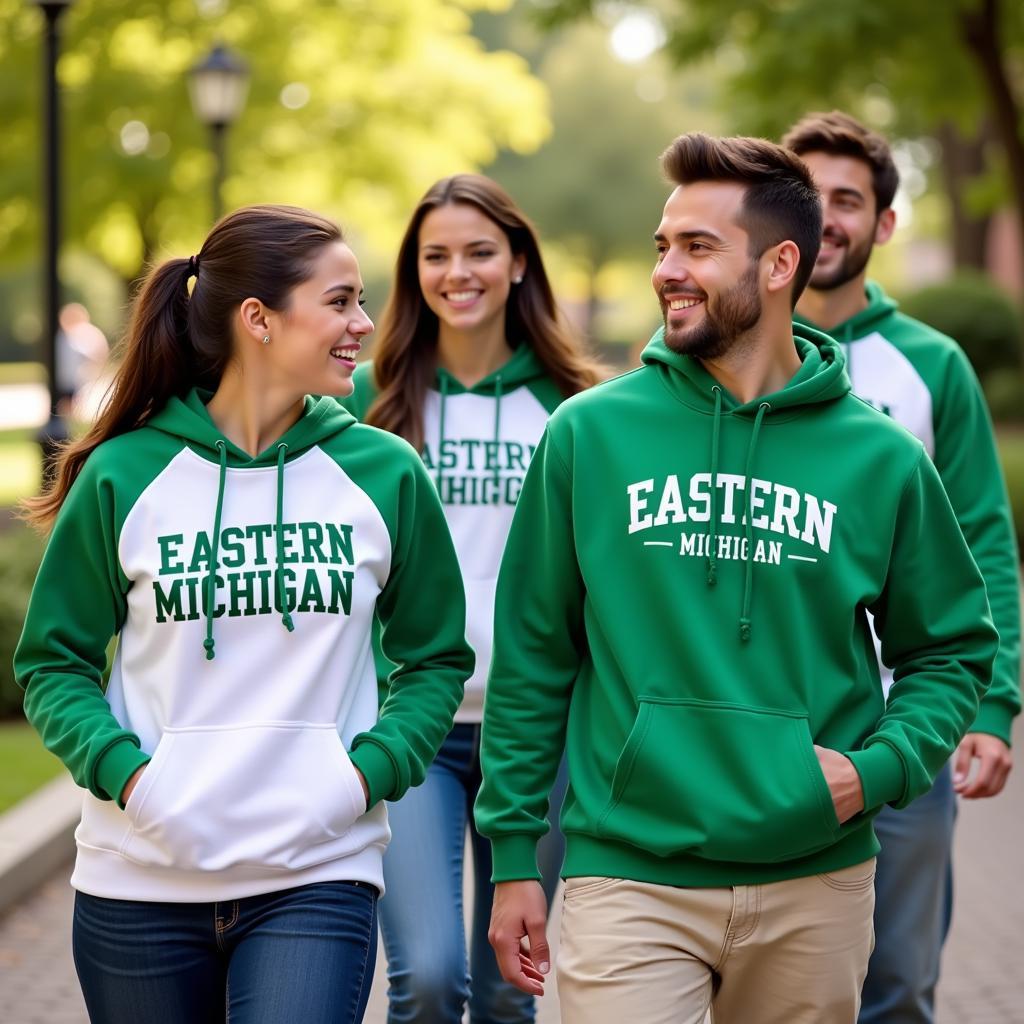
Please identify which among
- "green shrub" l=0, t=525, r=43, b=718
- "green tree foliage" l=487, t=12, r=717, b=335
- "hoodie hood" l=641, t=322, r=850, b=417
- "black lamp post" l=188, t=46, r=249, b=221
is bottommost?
"green shrub" l=0, t=525, r=43, b=718

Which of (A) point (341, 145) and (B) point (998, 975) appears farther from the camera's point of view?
(A) point (341, 145)

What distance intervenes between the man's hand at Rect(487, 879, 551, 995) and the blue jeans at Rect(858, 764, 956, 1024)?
1.29 metres

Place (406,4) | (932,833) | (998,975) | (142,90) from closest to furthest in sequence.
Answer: (932,833)
(998,975)
(142,90)
(406,4)

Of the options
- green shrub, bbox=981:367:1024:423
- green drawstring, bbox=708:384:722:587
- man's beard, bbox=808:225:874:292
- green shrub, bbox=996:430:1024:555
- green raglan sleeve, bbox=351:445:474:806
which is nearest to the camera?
green drawstring, bbox=708:384:722:587

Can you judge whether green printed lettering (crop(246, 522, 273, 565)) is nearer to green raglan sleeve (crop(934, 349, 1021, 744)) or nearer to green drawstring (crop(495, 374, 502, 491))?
green drawstring (crop(495, 374, 502, 491))

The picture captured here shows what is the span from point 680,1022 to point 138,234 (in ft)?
78.0

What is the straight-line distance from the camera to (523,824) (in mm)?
3488

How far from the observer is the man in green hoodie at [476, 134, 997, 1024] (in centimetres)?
325

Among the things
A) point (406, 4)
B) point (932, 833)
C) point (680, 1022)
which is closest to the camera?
point (680, 1022)

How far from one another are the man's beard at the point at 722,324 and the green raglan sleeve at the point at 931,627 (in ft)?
1.40

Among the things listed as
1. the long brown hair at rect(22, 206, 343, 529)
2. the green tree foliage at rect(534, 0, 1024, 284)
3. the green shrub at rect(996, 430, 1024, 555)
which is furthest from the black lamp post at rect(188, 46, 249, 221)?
the long brown hair at rect(22, 206, 343, 529)

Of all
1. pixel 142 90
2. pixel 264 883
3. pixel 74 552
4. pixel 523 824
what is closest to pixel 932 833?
pixel 523 824

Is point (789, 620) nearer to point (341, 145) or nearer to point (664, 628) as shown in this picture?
point (664, 628)

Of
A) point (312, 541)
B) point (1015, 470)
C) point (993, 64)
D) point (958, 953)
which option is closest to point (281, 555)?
point (312, 541)
